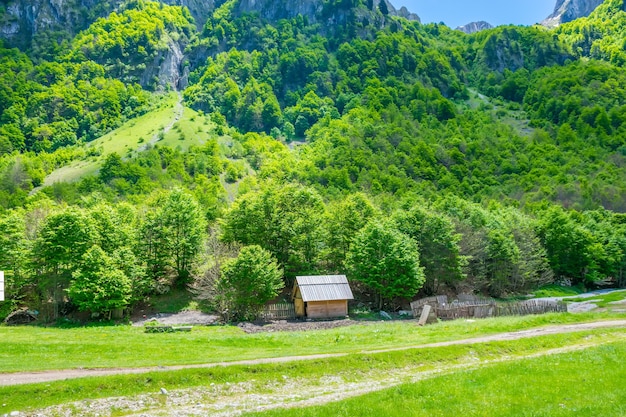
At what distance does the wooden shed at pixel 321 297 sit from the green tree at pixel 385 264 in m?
3.72

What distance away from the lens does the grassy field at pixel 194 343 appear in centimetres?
2691

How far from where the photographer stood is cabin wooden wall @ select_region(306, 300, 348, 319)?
50312 mm

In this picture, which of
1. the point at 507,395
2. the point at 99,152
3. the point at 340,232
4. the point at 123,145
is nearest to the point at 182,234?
the point at 340,232

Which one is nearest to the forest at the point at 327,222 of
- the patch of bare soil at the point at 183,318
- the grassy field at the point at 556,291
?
the grassy field at the point at 556,291

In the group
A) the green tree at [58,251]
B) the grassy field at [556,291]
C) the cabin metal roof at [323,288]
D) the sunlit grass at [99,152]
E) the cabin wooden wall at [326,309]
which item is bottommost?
the grassy field at [556,291]

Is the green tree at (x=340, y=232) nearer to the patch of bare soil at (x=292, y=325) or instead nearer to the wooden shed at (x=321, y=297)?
the wooden shed at (x=321, y=297)

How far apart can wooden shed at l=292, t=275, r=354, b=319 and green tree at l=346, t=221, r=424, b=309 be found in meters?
3.72

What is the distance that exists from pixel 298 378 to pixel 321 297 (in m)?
27.2

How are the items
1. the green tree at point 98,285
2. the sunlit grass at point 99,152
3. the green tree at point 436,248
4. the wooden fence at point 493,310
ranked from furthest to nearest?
the sunlit grass at point 99,152 < the green tree at point 436,248 < the green tree at point 98,285 < the wooden fence at point 493,310

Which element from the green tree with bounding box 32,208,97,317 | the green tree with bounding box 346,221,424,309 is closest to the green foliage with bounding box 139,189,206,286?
the green tree with bounding box 32,208,97,317

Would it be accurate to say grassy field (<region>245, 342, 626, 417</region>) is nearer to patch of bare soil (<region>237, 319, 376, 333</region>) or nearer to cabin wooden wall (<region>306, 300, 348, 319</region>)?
patch of bare soil (<region>237, 319, 376, 333</region>)

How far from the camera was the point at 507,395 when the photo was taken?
16.9m

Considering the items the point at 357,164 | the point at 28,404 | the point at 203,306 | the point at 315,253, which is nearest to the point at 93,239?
the point at 203,306

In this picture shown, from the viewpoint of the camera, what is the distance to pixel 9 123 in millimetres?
198875
